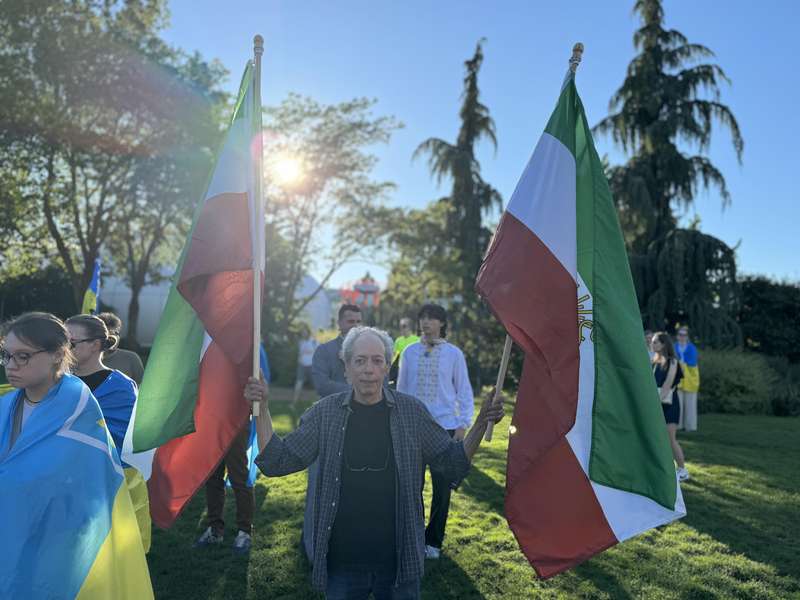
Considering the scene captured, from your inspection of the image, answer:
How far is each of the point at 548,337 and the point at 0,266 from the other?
2637 cm

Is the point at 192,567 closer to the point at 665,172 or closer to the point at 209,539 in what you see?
the point at 209,539

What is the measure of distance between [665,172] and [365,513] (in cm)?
2291

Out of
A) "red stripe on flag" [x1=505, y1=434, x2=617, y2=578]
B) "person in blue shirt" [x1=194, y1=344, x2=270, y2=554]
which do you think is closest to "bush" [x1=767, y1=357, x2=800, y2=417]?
"person in blue shirt" [x1=194, y1=344, x2=270, y2=554]

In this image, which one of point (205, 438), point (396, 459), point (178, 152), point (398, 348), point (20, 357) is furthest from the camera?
point (178, 152)

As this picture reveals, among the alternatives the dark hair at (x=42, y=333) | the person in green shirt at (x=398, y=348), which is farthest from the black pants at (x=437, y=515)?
the dark hair at (x=42, y=333)

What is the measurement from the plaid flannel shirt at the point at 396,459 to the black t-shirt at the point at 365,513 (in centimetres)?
4

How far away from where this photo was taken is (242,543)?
17.8ft

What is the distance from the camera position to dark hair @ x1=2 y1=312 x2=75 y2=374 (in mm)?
2861

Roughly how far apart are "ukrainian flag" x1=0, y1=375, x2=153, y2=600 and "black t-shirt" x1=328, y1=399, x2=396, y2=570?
2.82 feet

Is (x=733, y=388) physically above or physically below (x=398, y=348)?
below

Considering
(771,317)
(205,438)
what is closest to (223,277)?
(205,438)

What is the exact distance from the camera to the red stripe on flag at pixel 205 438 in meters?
3.40

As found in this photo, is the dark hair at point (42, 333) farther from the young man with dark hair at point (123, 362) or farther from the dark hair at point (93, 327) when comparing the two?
the young man with dark hair at point (123, 362)

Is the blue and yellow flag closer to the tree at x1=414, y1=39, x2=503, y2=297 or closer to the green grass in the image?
the green grass
